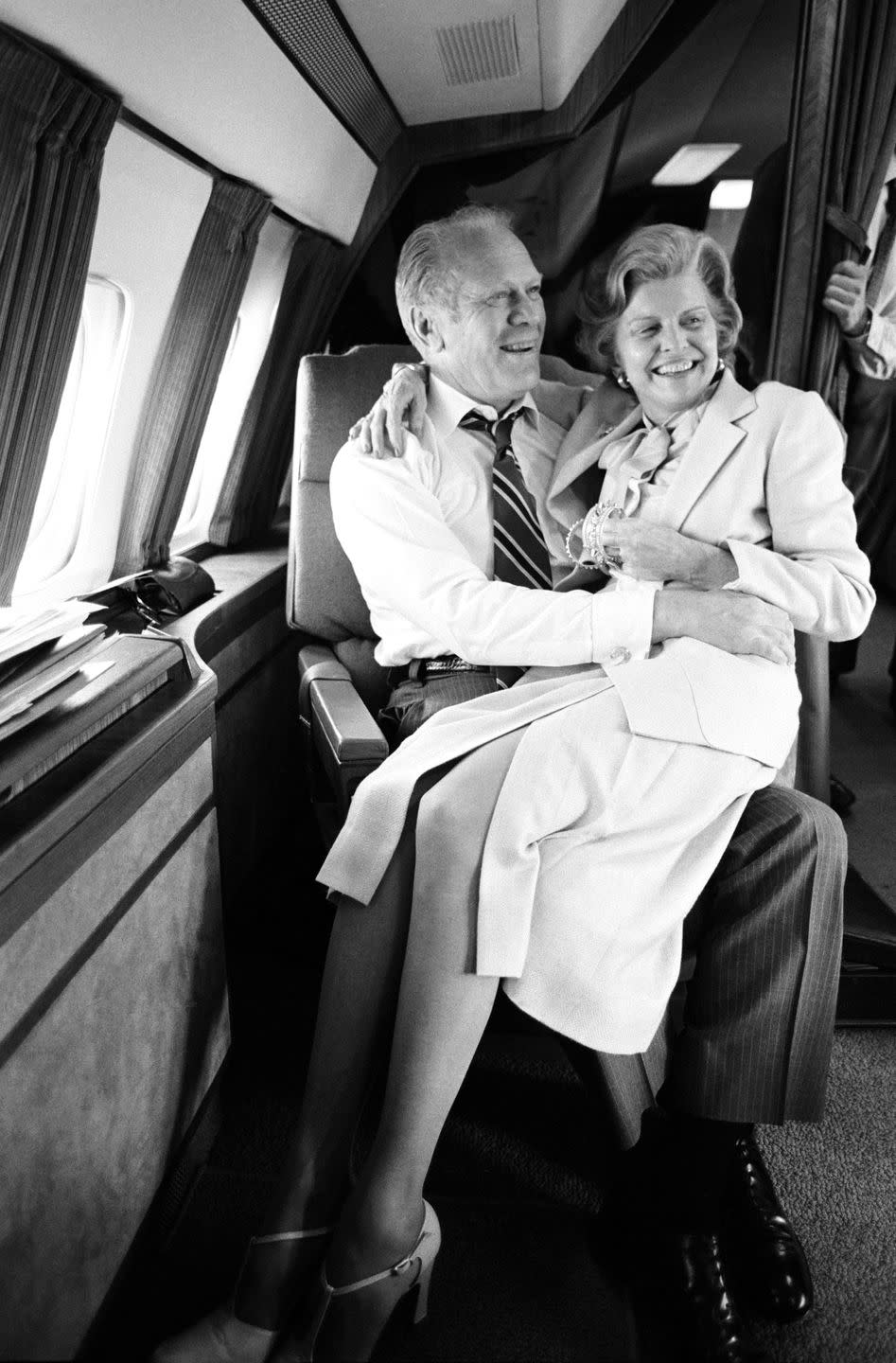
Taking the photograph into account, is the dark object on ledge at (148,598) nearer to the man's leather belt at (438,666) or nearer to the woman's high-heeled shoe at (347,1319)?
the man's leather belt at (438,666)

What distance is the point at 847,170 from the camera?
271cm

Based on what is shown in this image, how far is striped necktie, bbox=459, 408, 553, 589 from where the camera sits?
2418 mm

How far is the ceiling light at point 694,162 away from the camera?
3348 mm

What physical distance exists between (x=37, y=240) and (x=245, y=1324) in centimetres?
185

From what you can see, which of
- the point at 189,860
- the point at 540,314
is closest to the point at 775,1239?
the point at 189,860

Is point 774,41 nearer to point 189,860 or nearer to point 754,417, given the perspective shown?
point 754,417

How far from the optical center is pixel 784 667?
78.0 inches

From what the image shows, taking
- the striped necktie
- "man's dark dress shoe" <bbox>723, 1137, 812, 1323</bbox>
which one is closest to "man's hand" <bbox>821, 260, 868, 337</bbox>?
the striped necktie

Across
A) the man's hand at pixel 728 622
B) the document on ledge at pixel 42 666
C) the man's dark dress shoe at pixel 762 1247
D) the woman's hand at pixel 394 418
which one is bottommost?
the man's dark dress shoe at pixel 762 1247

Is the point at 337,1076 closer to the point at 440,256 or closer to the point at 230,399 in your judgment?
the point at 440,256

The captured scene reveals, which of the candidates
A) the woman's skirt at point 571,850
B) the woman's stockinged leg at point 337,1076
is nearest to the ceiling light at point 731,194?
the woman's skirt at point 571,850

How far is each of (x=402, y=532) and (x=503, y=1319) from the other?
4.86 feet

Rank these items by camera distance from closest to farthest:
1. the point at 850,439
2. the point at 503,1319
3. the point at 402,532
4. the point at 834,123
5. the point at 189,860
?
1. the point at 503,1319
2. the point at 189,860
3. the point at 402,532
4. the point at 834,123
5. the point at 850,439

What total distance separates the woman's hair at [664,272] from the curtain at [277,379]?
63.5 inches
